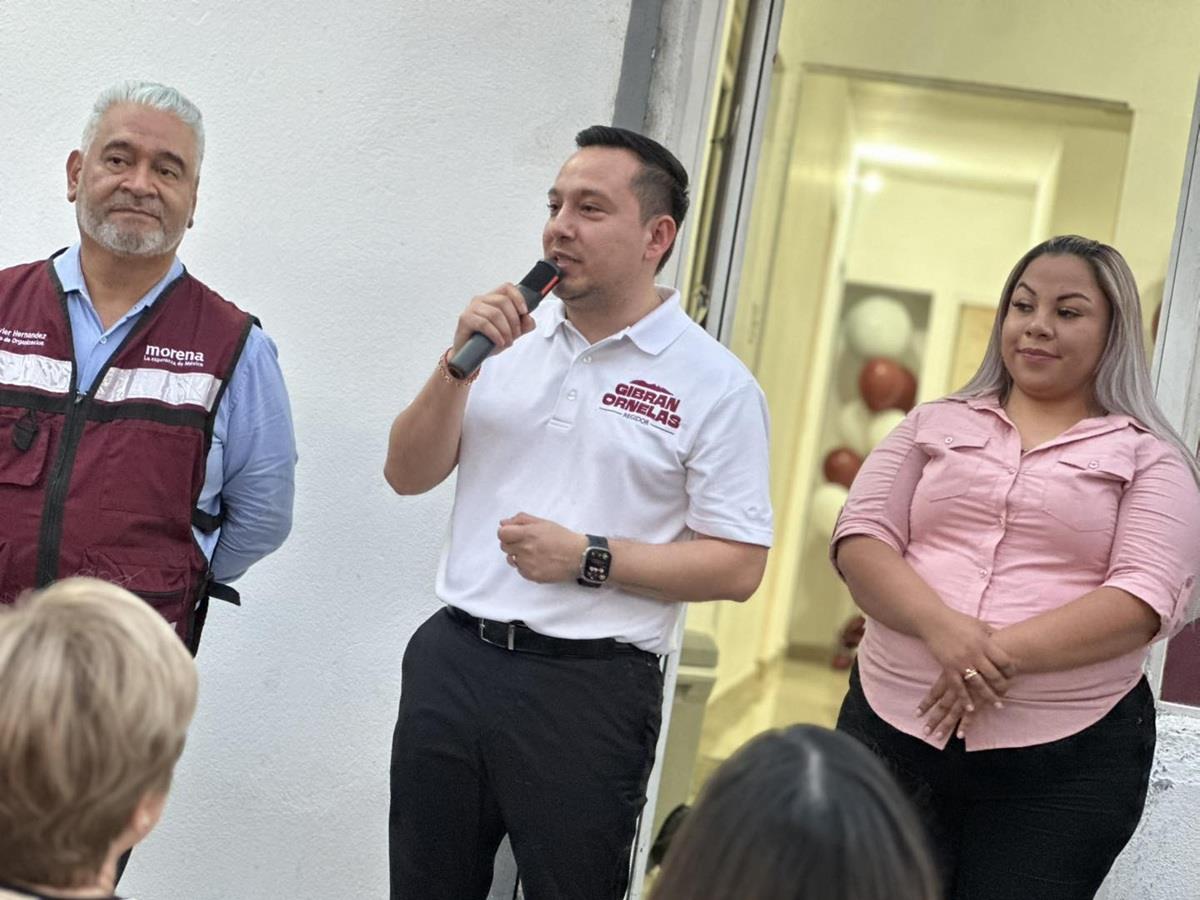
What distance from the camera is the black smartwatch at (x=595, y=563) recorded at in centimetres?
237

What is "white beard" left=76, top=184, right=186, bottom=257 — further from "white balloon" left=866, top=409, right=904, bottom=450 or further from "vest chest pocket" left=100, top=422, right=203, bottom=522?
"white balloon" left=866, top=409, right=904, bottom=450

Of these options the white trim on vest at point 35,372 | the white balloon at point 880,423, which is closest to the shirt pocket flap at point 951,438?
the white trim on vest at point 35,372

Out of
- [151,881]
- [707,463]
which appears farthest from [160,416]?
[151,881]

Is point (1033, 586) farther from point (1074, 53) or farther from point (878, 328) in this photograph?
point (878, 328)

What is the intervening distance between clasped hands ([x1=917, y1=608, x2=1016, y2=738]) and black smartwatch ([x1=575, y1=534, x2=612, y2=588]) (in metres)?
0.53

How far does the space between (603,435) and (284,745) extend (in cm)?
136

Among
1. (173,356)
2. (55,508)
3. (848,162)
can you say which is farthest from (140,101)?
(848,162)

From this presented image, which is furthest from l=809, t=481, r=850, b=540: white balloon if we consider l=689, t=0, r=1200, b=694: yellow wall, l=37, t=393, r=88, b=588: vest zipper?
l=37, t=393, r=88, b=588: vest zipper

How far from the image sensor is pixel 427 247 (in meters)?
3.38

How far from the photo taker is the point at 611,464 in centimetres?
245

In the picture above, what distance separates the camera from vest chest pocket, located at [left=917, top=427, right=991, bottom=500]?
2.56 metres

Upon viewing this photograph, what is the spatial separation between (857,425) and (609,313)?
855 cm

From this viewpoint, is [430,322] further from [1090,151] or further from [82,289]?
[1090,151]

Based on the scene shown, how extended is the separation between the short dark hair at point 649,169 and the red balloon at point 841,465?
26.2 ft
